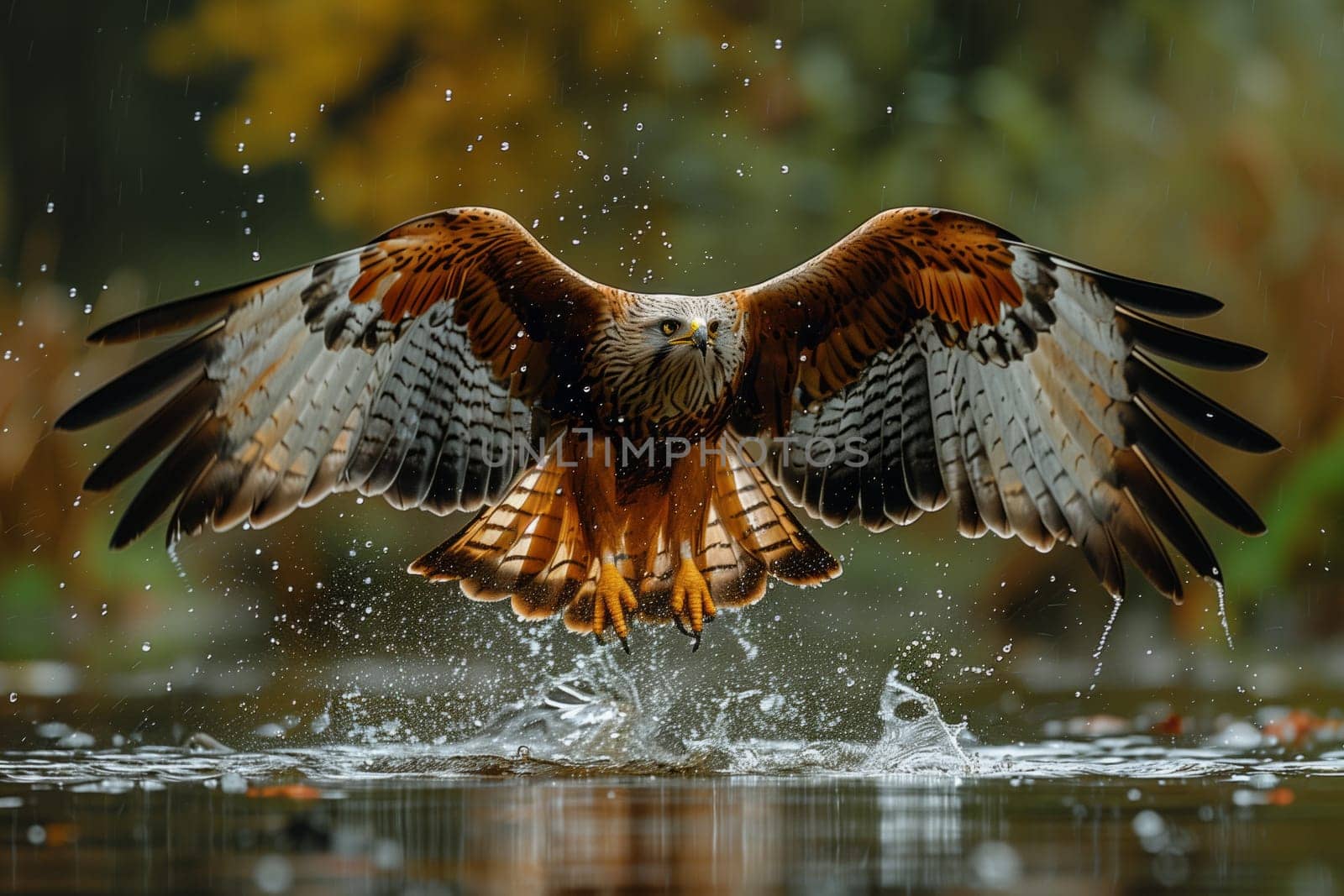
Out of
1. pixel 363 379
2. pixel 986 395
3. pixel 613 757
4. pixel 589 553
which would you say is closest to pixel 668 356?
pixel 589 553

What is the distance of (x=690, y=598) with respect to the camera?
6.61 meters

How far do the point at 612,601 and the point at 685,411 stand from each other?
780 mm

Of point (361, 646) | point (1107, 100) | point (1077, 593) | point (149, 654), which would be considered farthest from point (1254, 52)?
point (149, 654)

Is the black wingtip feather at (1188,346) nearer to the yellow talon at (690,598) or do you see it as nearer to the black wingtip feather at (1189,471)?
the black wingtip feather at (1189,471)

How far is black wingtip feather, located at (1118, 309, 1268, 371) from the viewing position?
5.58 metres

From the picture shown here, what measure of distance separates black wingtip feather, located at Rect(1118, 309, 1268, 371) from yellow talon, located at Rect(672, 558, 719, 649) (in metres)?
1.86

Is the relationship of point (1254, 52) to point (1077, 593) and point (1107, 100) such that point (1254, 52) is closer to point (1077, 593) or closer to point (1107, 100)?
point (1107, 100)

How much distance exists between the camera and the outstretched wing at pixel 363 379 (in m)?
5.66

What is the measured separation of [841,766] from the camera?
6008mm

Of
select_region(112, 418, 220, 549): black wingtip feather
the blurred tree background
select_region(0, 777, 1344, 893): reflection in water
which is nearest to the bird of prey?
select_region(112, 418, 220, 549): black wingtip feather

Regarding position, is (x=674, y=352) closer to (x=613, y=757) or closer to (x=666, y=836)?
(x=613, y=757)

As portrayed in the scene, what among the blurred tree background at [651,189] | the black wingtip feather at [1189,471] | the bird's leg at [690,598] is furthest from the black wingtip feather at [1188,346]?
the blurred tree background at [651,189]

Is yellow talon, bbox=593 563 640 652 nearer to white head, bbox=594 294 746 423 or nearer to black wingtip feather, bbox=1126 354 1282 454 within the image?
white head, bbox=594 294 746 423

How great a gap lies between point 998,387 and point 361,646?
6432 millimetres
